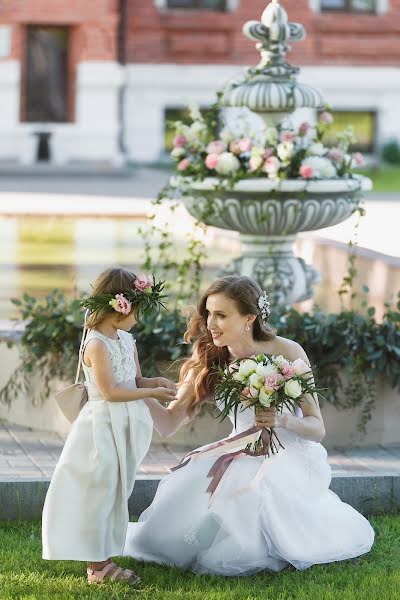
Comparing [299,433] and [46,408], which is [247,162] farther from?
[299,433]

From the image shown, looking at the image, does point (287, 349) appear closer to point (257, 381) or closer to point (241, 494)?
point (257, 381)

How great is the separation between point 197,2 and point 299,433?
24.0 m

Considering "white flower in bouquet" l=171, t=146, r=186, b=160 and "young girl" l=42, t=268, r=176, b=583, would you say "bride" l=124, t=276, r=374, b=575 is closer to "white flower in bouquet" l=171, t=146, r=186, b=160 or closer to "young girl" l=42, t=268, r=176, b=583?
"young girl" l=42, t=268, r=176, b=583

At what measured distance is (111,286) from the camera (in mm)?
5238

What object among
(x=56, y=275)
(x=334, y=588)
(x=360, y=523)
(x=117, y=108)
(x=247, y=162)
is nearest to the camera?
(x=334, y=588)

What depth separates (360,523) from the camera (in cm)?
564

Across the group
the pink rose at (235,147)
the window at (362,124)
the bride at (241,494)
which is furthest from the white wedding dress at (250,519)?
the window at (362,124)

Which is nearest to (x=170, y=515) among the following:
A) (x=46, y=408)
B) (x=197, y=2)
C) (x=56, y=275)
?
(x=46, y=408)

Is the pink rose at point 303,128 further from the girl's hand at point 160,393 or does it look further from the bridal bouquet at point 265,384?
the girl's hand at point 160,393

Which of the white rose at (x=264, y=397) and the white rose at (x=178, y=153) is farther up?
the white rose at (x=178, y=153)

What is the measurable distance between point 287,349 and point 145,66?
22902 millimetres

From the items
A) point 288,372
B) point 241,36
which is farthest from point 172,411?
point 241,36

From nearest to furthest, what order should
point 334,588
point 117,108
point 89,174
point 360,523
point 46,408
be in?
point 334,588
point 360,523
point 46,408
point 89,174
point 117,108

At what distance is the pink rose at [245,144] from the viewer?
27.8 feet
